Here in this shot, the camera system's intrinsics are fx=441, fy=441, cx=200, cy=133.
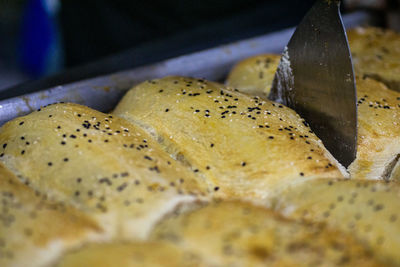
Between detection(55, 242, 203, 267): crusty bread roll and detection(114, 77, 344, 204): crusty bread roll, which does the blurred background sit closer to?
detection(114, 77, 344, 204): crusty bread roll

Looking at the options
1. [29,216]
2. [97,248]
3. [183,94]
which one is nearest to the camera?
[97,248]

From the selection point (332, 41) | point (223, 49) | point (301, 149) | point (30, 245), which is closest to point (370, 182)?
point (301, 149)

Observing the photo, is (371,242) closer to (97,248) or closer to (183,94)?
(97,248)

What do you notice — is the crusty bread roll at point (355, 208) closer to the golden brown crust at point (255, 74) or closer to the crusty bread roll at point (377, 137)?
the crusty bread roll at point (377, 137)

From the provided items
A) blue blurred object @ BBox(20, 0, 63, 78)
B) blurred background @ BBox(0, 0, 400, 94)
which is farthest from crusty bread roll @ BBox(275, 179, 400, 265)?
blue blurred object @ BBox(20, 0, 63, 78)

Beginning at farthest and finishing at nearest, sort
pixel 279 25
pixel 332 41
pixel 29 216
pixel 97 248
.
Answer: pixel 279 25
pixel 332 41
pixel 29 216
pixel 97 248

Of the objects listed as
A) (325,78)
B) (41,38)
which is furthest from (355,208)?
(41,38)

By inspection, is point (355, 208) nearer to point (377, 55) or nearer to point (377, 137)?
point (377, 137)

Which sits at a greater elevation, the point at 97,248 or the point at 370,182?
the point at 97,248
